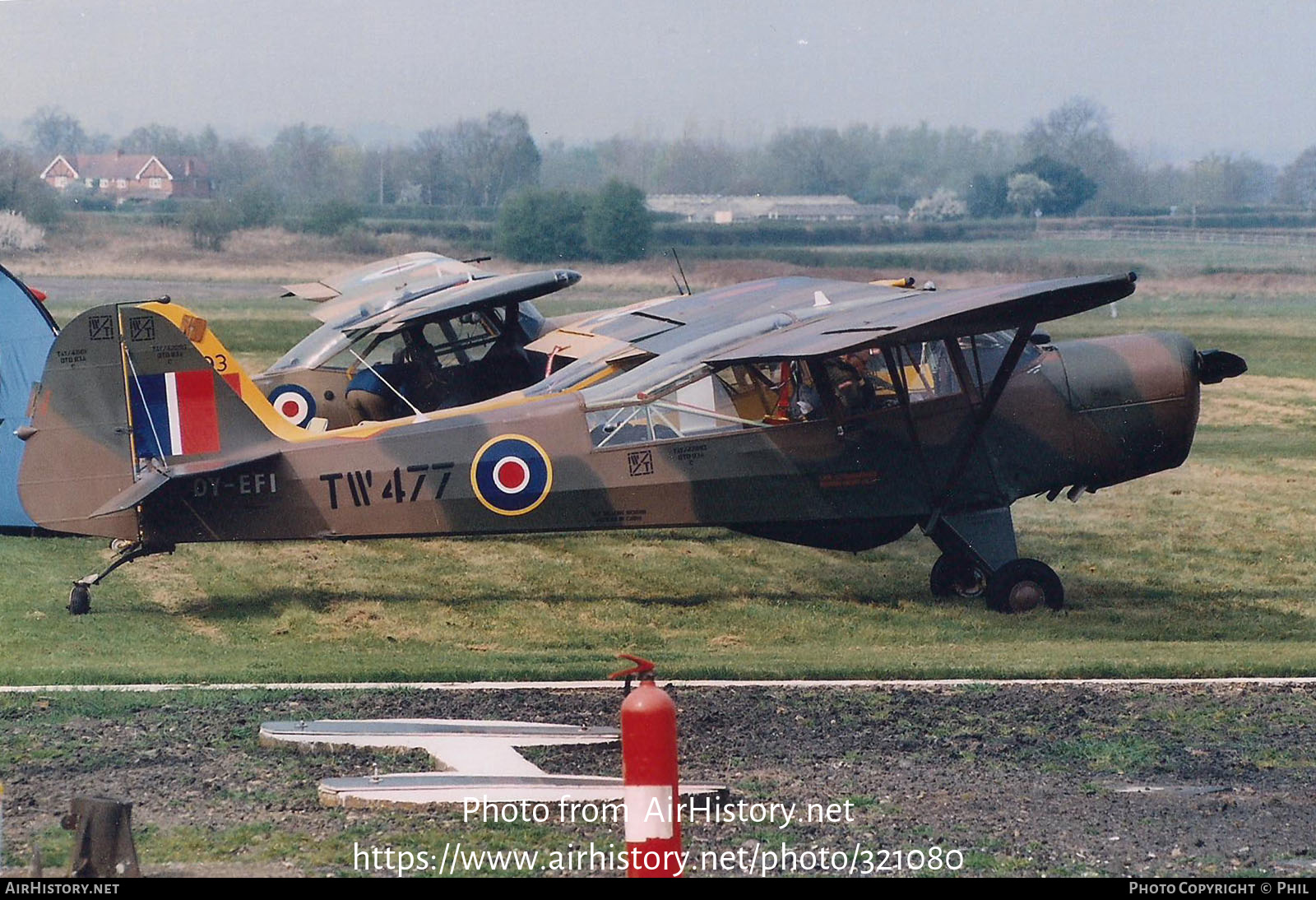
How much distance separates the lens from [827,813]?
23.6 ft

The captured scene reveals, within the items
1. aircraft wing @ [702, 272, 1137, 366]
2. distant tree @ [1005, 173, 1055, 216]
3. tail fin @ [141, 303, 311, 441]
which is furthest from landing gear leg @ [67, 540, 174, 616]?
distant tree @ [1005, 173, 1055, 216]

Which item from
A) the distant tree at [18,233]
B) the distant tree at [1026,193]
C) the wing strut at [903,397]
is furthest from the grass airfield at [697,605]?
the distant tree at [1026,193]

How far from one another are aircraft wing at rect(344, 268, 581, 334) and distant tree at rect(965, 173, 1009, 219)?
68.9ft

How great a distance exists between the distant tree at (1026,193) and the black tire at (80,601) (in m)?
27.3

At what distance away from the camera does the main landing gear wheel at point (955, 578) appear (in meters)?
13.2

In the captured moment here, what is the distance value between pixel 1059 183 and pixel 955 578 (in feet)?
85.5

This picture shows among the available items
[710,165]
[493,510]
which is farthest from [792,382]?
[710,165]

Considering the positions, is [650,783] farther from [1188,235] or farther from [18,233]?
[1188,235]

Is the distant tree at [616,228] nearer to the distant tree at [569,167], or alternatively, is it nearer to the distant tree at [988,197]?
the distant tree at [569,167]

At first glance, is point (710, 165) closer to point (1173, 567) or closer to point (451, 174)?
point (451, 174)

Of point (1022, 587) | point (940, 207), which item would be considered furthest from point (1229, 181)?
point (1022, 587)

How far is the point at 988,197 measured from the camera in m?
35.9

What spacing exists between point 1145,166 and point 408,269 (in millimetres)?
29017

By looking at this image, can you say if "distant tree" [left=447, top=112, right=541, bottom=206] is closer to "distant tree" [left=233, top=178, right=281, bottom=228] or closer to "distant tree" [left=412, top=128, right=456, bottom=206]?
"distant tree" [left=412, top=128, right=456, bottom=206]
